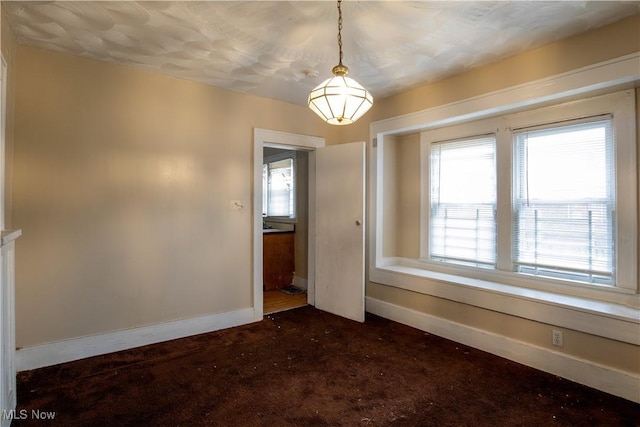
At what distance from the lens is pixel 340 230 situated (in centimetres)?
390

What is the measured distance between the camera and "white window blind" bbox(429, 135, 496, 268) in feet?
10.8

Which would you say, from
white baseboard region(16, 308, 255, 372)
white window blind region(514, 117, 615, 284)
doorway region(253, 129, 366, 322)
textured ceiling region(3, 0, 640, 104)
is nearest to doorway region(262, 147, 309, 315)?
doorway region(253, 129, 366, 322)

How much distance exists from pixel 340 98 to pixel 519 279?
7.83ft

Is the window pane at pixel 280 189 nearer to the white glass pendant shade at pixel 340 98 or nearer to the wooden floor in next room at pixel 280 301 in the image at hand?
the wooden floor in next room at pixel 280 301

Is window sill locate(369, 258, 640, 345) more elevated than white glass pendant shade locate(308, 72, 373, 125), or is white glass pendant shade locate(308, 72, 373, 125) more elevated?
white glass pendant shade locate(308, 72, 373, 125)

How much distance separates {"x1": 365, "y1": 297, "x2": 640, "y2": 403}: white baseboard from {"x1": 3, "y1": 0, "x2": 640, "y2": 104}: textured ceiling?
2389 mm

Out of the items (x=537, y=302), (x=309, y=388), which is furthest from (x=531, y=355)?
(x=309, y=388)

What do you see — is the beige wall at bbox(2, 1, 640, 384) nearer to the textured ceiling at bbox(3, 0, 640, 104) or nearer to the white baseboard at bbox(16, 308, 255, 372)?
the white baseboard at bbox(16, 308, 255, 372)

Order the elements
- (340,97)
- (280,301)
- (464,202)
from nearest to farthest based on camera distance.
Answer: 1. (340,97)
2. (464,202)
3. (280,301)

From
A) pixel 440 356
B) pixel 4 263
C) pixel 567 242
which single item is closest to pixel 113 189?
pixel 4 263

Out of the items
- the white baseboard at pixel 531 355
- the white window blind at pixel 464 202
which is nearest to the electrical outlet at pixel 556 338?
the white baseboard at pixel 531 355

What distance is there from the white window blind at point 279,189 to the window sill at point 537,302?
2.26 m

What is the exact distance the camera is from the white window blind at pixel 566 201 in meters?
2.57

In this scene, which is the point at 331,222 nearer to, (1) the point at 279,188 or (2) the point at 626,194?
(1) the point at 279,188
